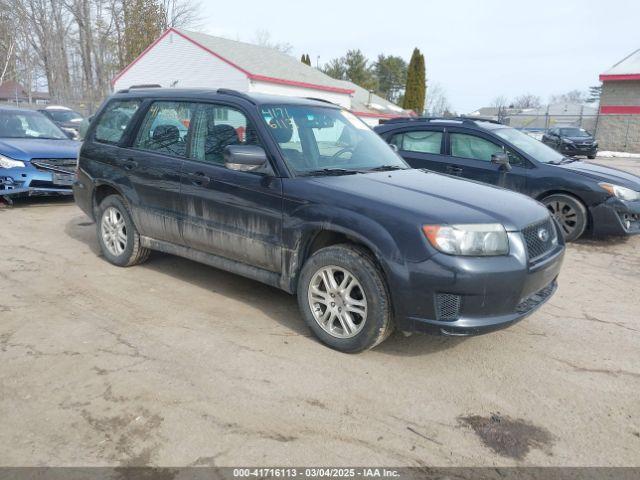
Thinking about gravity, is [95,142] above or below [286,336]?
above

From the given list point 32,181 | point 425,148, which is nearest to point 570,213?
point 425,148

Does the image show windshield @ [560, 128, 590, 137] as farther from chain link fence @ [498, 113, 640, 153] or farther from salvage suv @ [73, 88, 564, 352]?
salvage suv @ [73, 88, 564, 352]

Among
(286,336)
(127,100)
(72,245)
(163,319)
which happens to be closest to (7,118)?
(72,245)

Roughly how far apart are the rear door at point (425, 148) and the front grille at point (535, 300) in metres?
3.95

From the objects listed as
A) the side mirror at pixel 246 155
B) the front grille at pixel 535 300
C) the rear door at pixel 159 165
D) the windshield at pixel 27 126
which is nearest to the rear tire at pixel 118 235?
the rear door at pixel 159 165

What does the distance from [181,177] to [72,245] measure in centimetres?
260

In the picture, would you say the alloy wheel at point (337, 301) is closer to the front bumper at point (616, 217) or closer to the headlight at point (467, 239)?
the headlight at point (467, 239)

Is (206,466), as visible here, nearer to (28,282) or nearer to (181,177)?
(181,177)

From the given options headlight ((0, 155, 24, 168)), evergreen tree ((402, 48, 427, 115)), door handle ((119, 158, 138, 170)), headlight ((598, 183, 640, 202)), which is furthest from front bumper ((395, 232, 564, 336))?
evergreen tree ((402, 48, 427, 115))

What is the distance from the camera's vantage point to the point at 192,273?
536cm

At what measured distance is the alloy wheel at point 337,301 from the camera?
3.52m

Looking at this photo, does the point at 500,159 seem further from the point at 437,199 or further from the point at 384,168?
the point at 437,199

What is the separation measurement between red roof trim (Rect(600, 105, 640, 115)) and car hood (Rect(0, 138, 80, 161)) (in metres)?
33.4

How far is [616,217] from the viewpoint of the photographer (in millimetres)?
6746
